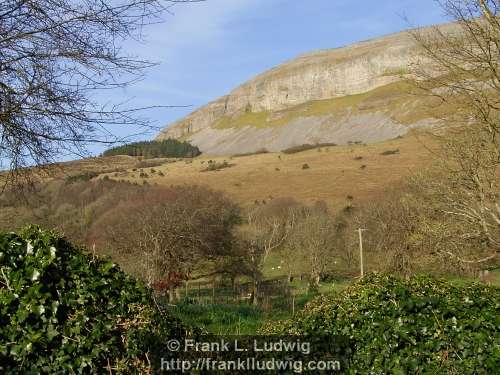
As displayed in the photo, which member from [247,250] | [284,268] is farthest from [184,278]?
[284,268]

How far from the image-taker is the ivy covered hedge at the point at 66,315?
3.45 m

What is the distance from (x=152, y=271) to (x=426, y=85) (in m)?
13.5

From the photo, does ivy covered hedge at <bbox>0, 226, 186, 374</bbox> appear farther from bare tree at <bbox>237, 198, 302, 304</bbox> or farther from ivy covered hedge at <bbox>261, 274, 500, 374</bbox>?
bare tree at <bbox>237, 198, 302, 304</bbox>

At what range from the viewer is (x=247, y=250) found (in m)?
27.6

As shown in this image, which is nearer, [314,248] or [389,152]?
[314,248]

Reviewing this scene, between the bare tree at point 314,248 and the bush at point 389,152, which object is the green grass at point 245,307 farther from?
the bush at point 389,152

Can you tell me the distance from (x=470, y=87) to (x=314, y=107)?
505 feet

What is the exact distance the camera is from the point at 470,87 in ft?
33.7

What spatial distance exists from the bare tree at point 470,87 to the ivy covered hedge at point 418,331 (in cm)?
596

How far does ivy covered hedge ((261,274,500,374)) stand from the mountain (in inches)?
4405

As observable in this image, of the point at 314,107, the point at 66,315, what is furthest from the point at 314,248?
the point at 314,107

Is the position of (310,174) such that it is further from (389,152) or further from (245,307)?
(245,307)

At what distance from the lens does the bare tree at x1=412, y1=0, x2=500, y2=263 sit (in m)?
9.73

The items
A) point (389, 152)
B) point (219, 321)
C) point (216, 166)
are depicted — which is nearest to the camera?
point (219, 321)
